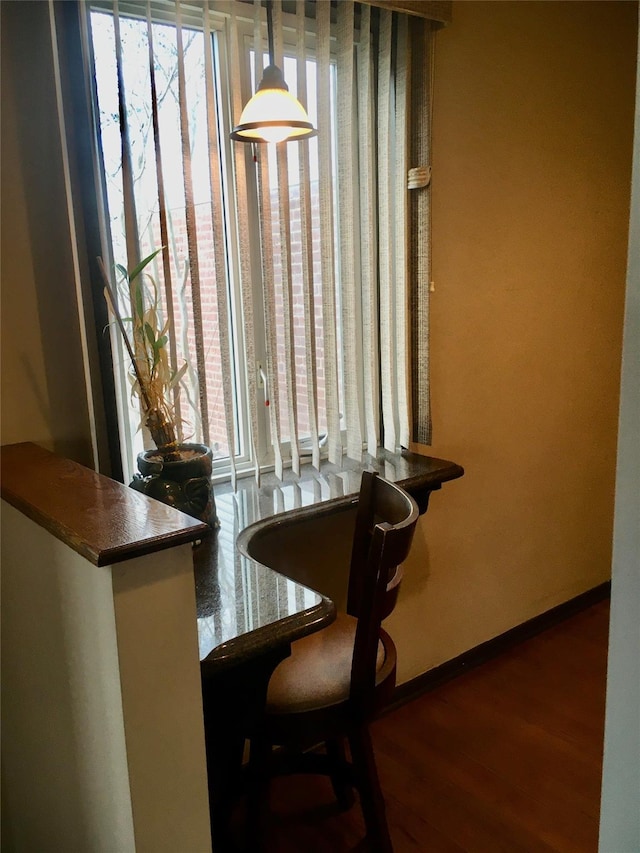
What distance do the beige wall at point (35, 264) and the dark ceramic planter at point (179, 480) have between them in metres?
0.18

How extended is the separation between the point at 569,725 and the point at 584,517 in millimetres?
1002

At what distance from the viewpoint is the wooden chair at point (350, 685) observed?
1396 mm

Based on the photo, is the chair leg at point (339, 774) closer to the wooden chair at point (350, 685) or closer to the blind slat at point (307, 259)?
the wooden chair at point (350, 685)

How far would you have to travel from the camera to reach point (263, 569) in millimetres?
1432

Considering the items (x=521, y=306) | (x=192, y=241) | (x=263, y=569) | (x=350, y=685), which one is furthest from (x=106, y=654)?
(x=521, y=306)

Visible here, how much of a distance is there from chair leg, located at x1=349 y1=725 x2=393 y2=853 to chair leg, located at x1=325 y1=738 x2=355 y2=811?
0.22 feet

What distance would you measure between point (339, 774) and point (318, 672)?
1.20 feet

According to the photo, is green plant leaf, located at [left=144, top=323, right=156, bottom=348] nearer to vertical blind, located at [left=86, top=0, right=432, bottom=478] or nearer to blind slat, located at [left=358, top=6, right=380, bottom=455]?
vertical blind, located at [left=86, top=0, right=432, bottom=478]

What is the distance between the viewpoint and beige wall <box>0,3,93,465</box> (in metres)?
1.44

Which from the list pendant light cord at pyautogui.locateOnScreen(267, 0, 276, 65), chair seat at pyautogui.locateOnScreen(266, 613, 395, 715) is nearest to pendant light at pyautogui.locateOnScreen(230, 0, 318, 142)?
pendant light cord at pyautogui.locateOnScreen(267, 0, 276, 65)

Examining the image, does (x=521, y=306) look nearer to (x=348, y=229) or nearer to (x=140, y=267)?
(x=348, y=229)

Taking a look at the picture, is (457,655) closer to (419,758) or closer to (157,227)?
(419,758)

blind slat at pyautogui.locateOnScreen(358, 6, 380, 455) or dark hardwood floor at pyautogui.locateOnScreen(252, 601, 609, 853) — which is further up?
blind slat at pyautogui.locateOnScreen(358, 6, 380, 455)

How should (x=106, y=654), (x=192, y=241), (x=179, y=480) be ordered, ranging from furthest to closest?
1. (x=192, y=241)
2. (x=179, y=480)
3. (x=106, y=654)
